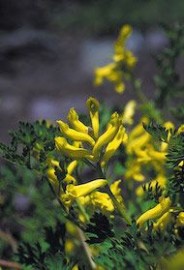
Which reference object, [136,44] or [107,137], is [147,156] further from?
[136,44]

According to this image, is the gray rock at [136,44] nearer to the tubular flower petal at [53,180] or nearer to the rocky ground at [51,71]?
the rocky ground at [51,71]

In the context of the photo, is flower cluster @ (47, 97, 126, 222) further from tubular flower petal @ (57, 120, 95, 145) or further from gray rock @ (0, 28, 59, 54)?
gray rock @ (0, 28, 59, 54)

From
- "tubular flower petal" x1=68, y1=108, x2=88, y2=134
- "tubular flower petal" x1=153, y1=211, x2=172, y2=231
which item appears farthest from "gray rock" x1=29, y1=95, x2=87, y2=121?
"tubular flower petal" x1=68, y1=108, x2=88, y2=134

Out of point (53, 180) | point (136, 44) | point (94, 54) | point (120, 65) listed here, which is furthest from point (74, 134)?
point (94, 54)

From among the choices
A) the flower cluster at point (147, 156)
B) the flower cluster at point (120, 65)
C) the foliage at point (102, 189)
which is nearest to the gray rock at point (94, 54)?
the flower cluster at point (120, 65)

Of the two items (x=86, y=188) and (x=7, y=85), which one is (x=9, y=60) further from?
(x=86, y=188)

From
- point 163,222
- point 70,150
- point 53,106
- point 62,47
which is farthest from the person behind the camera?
point 62,47

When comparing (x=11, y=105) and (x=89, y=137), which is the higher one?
(x=11, y=105)
